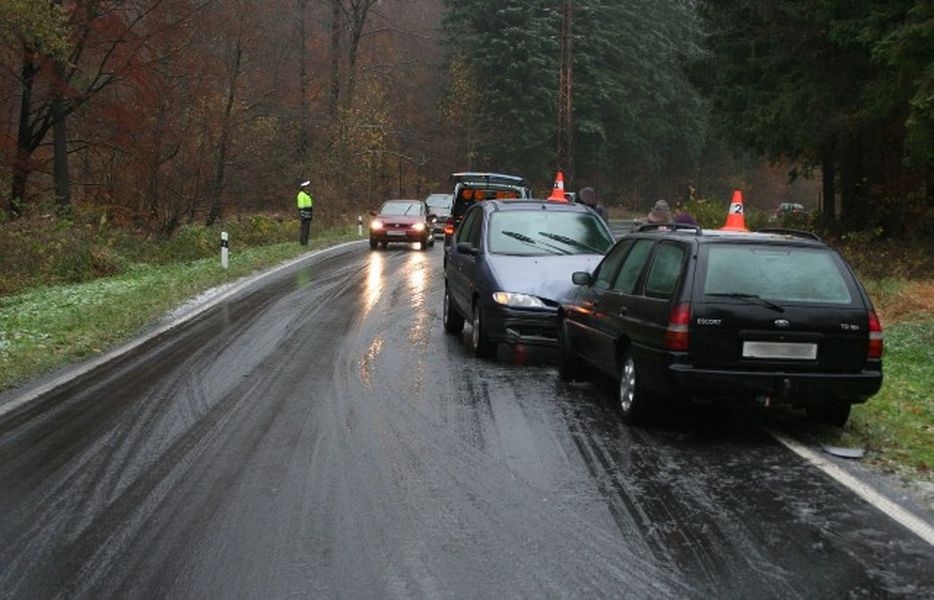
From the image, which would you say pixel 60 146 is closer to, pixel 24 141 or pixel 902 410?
pixel 24 141

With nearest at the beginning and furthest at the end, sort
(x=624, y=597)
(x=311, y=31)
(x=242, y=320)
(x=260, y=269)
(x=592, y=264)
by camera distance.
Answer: (x=624, y=597) < (x=592, y=264) < (x=242, y=320) < (x=260, y=269) < (x=311, y=31)

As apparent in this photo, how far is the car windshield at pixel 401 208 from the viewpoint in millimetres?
29812

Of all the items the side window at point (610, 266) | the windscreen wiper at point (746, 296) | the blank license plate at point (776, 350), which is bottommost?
the blank license plate at point (776, 350)

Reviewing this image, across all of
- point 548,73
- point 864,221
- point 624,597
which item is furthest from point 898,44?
point 548,73

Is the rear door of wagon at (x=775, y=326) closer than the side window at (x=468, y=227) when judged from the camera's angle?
Yes

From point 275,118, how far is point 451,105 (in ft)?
68.7

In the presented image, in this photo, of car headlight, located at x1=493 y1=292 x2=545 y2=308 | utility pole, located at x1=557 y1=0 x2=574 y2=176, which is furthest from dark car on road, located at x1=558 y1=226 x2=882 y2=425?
utility pole, located at x1=557 y1=0 x2=574 y2=176

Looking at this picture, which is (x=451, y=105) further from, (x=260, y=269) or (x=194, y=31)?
(x=260, y=269)

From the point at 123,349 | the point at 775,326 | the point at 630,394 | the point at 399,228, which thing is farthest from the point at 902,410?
the point at 399,228

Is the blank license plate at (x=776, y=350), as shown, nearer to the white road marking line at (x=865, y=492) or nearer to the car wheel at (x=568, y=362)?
the white road marking line at (x=865, y=492)

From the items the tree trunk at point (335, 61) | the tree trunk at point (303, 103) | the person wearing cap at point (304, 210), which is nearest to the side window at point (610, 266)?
the person wearing cap at point (304, 210)

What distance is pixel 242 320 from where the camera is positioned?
44.2 ft

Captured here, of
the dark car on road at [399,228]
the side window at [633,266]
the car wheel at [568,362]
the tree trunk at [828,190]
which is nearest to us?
the side window at [633,266]

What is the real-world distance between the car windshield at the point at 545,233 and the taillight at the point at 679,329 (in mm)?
4451
